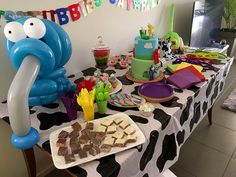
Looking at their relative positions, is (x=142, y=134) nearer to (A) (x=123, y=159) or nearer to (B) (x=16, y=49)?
(A) (x=123, y=159)

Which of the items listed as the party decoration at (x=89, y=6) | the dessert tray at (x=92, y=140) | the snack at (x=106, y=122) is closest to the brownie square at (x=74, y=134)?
the dessert tray at (x=92, y=140)

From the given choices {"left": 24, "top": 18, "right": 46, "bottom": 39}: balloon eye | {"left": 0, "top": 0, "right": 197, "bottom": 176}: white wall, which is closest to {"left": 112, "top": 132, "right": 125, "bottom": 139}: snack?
{"left": 24, "top": 18, "right": 46, "bottom": 39}: balloon eye

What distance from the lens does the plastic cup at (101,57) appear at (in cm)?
133

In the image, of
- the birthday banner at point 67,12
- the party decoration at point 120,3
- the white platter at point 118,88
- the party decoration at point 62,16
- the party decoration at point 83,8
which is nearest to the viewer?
the birthday banner at point 67,12

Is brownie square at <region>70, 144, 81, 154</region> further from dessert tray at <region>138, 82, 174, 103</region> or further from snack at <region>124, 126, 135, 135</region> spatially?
dessert tray at <region>138, 82, 174, 103</region>

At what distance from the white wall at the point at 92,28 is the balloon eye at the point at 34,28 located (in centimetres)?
28

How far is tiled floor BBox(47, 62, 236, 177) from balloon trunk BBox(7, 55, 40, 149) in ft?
2.62

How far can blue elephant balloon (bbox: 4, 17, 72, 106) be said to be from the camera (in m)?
0.76

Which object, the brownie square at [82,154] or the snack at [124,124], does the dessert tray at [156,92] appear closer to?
the snack at [124,124]

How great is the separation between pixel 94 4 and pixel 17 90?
93 cm

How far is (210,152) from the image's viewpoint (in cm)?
156

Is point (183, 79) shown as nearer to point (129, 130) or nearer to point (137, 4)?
point (129, 130)

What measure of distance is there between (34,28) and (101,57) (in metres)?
0.61

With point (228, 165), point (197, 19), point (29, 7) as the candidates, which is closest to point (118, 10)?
point (29, 7)
